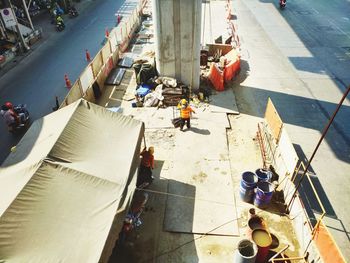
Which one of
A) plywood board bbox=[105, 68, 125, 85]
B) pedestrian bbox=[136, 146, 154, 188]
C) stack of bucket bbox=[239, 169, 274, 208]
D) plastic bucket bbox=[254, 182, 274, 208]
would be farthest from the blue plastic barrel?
plywood board bbox=[105, 68, 125, 85]

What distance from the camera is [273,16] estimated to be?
2959 centimetres

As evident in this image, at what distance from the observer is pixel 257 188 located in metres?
10.4

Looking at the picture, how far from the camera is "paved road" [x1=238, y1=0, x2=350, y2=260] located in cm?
1176

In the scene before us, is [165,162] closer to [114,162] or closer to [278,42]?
[114,162]

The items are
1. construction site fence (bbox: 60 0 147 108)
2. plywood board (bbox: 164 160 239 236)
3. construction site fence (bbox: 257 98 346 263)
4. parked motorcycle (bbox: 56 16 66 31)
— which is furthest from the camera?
parked motorcycle (bbox: 56 16 66 31)

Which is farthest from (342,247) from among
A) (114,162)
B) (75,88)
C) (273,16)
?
(273,16)

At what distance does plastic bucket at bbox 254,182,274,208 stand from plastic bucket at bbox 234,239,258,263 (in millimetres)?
2214

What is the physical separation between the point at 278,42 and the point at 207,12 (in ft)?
34.9

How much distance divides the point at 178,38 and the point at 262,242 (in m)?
11.4

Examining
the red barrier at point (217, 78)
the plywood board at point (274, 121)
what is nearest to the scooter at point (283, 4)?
the red barrier at point (217, 78)

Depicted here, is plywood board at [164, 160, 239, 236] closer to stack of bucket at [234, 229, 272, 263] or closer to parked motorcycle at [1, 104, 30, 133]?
stack of bucket at [234, 229, 272, 263]

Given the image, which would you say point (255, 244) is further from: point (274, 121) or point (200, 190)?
point (274, 121)

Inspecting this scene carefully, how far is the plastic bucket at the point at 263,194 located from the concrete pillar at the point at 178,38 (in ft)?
28.0

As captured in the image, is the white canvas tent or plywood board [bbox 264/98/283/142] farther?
plywood board [bbox 264/98/283/142]
